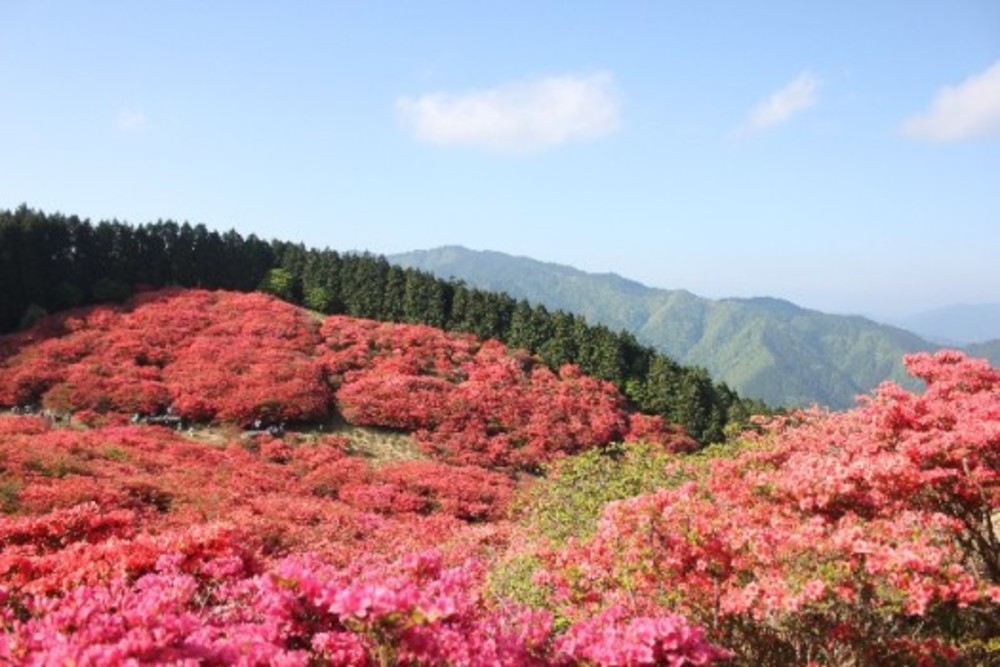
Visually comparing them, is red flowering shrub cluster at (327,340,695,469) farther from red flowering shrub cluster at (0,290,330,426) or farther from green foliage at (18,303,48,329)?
green foliage at (18,303,48,329)

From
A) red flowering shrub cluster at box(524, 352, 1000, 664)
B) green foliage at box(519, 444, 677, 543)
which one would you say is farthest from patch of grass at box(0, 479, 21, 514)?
red flowering shrub cluster at box(524, 352, 1000, 664)

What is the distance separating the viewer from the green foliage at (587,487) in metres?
15.4

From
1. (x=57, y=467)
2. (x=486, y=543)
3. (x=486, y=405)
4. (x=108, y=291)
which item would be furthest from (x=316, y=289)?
(x=486, y=543)

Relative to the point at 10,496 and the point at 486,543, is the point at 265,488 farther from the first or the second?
the point at 486,543

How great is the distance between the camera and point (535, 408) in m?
35.7

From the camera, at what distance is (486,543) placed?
17.7 meters

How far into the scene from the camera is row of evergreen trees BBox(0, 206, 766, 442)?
40.2 meters

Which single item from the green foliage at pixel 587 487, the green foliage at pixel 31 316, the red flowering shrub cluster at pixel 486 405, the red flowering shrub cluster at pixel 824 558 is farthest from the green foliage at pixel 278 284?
the red flowering shrub cluster at pixel 824 558

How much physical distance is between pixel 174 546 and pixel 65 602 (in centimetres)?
157

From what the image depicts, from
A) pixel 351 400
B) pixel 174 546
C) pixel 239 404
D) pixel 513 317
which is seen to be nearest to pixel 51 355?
pixel 239 404

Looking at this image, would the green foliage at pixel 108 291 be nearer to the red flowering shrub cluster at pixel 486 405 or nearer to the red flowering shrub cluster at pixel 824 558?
the red flowering shrub cluster at pixel 486 405

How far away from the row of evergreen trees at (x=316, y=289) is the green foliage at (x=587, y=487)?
2261 centimetres

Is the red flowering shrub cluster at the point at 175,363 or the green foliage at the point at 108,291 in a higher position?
the green foliage at the point at 108,291

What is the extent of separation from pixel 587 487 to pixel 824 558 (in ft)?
34.9
